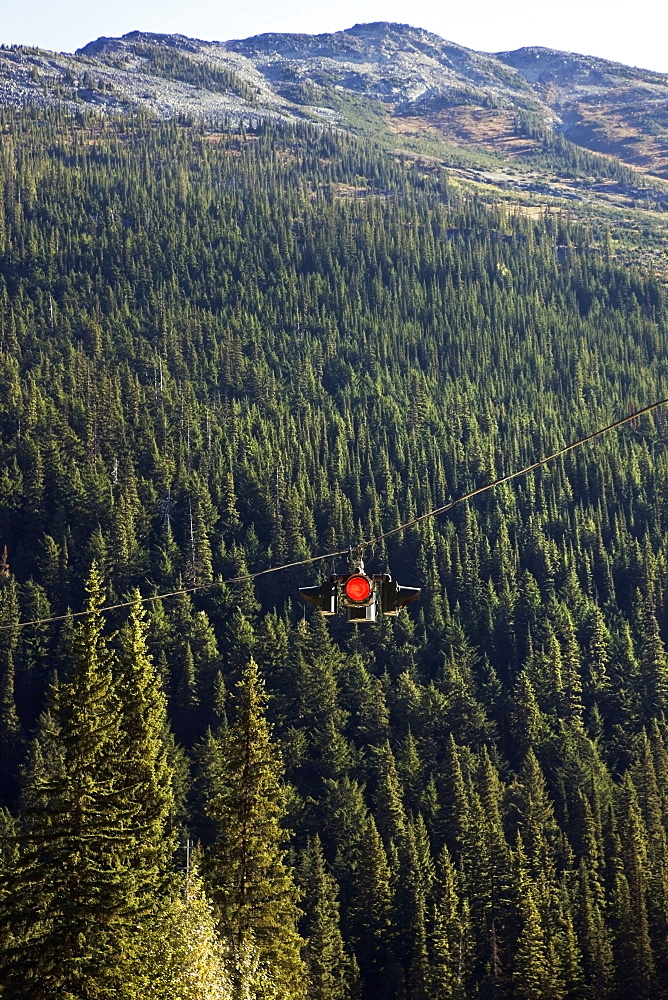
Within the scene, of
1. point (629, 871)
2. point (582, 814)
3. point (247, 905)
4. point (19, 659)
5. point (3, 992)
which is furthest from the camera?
point (19, 659)

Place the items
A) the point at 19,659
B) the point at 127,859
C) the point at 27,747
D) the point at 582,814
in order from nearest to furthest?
the point at 127,859
the point at 582,814
the point at 27,747
the point at 19,659

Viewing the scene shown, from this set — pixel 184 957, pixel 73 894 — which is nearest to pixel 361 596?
pixel 184 957

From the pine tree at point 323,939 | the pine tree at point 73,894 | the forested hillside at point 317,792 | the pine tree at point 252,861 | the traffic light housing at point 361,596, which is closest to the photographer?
the traffic light housing at point 361,596

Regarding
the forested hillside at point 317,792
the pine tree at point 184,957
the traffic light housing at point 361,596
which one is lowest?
the forested hillside at point 317,792

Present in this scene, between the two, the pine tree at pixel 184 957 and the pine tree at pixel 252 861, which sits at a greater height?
the pine tree at pixel 184 957

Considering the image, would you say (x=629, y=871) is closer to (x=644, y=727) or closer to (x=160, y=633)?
(x=644, y=727)

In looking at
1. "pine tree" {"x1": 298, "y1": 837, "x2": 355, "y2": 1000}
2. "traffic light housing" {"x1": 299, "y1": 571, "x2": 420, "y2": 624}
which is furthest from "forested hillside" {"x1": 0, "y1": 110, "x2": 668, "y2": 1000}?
"traffic light housing" {"x1": 299, "y1": 571, "x2": 420, "y2": 624}

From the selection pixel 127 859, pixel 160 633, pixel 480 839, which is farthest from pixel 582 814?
pixel 127 859

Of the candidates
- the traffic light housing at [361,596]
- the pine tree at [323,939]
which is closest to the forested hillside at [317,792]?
the pine tree at [323,939]

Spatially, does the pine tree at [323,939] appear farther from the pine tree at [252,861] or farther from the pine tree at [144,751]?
the pine tree at [144,751]
